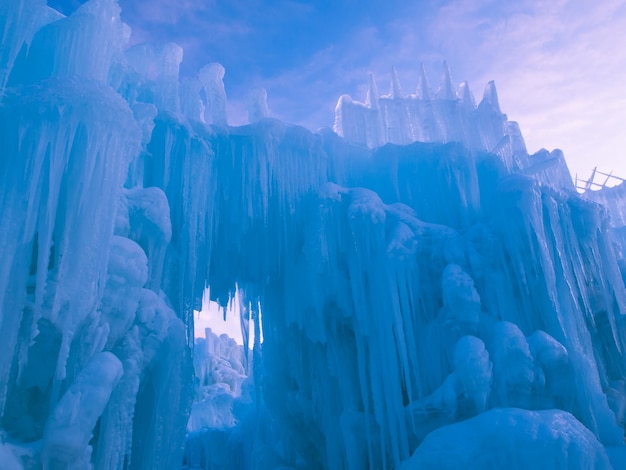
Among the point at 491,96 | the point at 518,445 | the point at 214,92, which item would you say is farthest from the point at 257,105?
the point at 518,445

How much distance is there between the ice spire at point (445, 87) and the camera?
62.5ft

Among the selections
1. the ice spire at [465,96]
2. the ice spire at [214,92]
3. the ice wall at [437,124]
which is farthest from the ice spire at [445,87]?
the ice spire at [214,92]

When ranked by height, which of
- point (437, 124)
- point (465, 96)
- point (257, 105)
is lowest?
point (257, 105)

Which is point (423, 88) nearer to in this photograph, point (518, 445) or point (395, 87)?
point (395, 87)

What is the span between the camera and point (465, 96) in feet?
63.6

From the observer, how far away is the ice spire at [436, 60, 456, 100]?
19062 mm

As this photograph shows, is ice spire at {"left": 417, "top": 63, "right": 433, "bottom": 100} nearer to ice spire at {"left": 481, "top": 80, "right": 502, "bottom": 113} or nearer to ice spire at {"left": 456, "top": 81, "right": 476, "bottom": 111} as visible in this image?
ice spire at {"left": 456, "top": 81, "right": 476, "bottom": 111}

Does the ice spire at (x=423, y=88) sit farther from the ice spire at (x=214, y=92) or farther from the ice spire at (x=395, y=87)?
the ice spire at (x=214, y=92)

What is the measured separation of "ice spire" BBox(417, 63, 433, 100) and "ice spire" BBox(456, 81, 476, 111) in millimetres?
1298

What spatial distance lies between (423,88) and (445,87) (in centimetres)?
96

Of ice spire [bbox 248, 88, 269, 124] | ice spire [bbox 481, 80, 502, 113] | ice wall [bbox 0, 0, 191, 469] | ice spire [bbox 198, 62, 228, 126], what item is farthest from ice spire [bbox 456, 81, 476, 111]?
ice wall [bbox 0, 0, 191, 469]

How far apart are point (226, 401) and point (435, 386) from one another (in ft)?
57.5

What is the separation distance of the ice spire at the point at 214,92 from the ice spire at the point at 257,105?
1037 mm

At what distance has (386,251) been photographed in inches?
481
